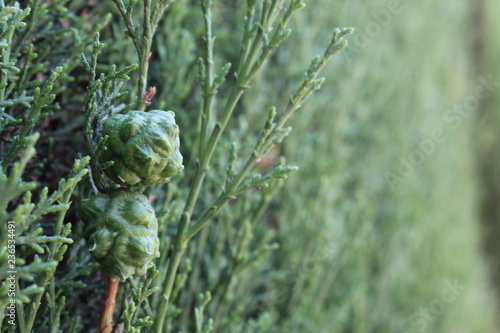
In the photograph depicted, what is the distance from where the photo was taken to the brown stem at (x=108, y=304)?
81 cm

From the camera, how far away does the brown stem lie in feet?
2.66

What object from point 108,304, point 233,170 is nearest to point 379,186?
point 233,170

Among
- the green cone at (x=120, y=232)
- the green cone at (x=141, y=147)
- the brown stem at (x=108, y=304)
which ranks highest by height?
the green cone at (x=141, y=147)

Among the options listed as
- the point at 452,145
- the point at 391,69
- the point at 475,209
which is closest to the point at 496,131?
the point at 475,209

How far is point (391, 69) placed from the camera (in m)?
3.56

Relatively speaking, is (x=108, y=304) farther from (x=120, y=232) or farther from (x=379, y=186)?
(x=379, y=186)

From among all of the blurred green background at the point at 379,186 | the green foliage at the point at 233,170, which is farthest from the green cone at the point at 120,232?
the blurred green background at the point at 379,186

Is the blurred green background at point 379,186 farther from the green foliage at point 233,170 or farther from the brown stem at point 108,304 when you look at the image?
the brown stem at point 108,304

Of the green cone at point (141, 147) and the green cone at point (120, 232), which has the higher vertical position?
the green cone at point (141, 147)

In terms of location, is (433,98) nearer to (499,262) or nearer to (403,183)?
(403,183)

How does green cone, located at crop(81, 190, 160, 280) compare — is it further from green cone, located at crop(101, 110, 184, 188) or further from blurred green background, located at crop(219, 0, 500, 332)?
blurred green background, located at crop(219, 0, 500, 332)

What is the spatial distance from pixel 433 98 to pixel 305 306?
3312 millimetres

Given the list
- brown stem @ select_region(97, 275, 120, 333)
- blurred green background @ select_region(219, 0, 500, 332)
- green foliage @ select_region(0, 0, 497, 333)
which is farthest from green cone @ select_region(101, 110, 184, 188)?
blurred green background @ select_region(219, 0, 500, 332)

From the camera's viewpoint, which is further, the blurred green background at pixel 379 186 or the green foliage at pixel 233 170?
the blurred green background at pixel 379 186
